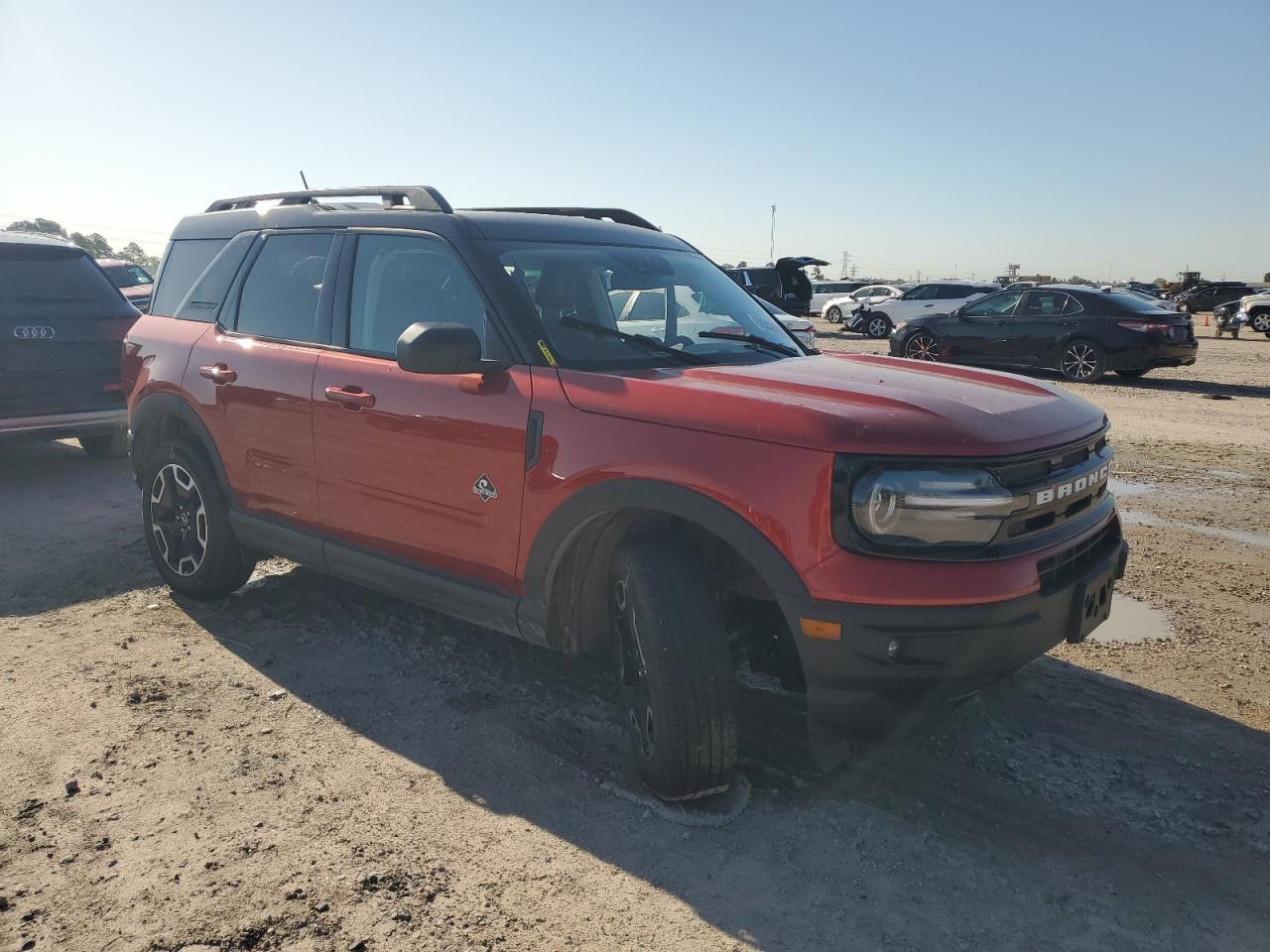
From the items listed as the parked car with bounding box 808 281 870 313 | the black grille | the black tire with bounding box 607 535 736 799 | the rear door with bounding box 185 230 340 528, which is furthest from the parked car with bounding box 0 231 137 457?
the parked car with bounding box 808 281 870 313

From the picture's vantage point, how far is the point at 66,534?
19.4 feet

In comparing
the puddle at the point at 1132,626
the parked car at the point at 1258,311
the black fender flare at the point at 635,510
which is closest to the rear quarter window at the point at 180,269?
the black fender flare at the point at 635,510

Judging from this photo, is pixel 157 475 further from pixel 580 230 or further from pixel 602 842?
pixel 602 842

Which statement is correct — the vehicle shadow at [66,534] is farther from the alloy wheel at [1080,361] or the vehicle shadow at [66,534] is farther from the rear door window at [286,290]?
the alloy wheel at [1080,361]

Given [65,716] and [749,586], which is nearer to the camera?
[749,586]

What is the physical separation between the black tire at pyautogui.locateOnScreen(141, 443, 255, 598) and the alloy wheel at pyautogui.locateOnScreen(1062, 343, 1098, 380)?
1355 cm

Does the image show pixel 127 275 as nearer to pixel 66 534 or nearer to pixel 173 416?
pixel 66 534

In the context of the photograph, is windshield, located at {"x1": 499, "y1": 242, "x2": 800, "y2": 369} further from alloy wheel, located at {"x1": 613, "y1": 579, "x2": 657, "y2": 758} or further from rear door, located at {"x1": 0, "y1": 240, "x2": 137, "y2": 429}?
rear door, located at {"x1": 0, "y1": 240, "x2": 137, "y2": 429}

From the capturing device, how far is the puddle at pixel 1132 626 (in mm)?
4344

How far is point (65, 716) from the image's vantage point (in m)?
3.53

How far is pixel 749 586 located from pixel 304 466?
209 cm

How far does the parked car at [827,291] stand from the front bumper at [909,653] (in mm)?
34710

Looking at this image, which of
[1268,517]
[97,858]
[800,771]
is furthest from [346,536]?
[1268,517]

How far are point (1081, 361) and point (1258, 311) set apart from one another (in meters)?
16.3
